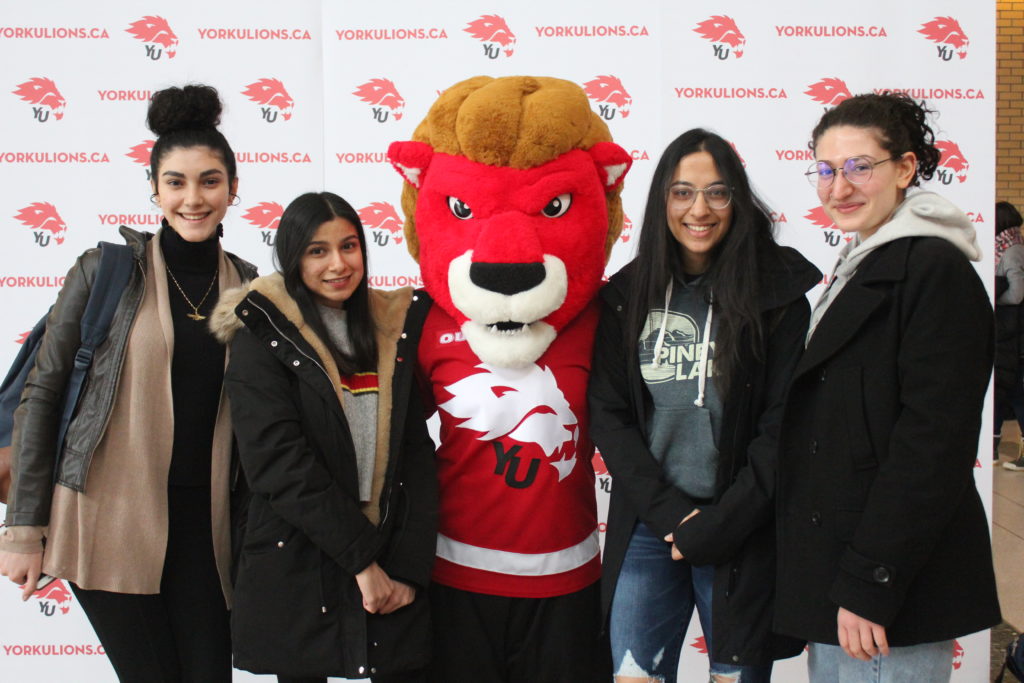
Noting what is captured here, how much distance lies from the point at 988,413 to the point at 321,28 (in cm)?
325

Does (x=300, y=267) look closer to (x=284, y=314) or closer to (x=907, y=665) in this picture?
(x=284, y=314)

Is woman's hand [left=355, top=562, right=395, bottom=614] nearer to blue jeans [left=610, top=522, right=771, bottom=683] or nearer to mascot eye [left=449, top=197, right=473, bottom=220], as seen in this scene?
blue jeans [left=610, top=522, right=771, bottom=683]

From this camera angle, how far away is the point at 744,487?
1.75 metres

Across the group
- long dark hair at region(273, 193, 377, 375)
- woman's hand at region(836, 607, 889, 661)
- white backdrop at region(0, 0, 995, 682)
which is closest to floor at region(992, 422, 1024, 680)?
white backdrop at region(0, 0, 995, 682)

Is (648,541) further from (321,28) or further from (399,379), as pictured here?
(321,28)

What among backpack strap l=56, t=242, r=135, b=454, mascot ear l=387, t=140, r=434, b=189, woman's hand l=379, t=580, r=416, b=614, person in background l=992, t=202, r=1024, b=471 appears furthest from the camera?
person in background l=992, t=202, r=1024, b=471

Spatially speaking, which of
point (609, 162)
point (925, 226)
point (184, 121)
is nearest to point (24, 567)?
point (184, 121)

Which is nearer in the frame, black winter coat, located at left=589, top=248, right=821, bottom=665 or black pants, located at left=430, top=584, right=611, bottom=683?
black winter coat, located at left=589, top=248, right=821, bottom=665

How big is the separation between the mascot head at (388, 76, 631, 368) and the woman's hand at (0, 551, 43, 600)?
1141 mm

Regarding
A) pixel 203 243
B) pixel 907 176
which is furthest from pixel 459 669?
pixel 907 176

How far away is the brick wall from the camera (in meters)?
8.45

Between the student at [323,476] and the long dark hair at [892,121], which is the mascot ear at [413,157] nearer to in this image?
the student at [323,476]

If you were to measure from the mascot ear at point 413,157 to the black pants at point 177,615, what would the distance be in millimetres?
936

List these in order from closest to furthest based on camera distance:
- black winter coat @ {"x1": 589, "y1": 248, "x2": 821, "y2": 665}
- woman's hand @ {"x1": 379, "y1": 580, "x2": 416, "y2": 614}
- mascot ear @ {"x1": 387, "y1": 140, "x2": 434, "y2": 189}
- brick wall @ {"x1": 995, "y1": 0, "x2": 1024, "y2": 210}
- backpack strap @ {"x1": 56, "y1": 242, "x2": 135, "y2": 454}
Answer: black winter coat @ {"x1": 589, "y1": 248, "x2": 821, "y2": 665} < woman's hand @ {"x1": 379, "y1": 580, "x2": 416, "y2": 614} < backpack strap @ {"x1": 56, "y1": 242, "x2": 135, "y2": 454} < mascot ear @ {"x1": 387, "y1": 140, "x2": 434, "y2": 189} < brick wall @ {"x1": 995, "y1": 0, "x2": 1024, "y2": 210}
